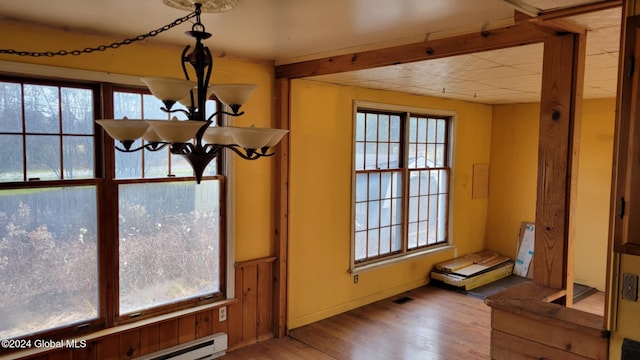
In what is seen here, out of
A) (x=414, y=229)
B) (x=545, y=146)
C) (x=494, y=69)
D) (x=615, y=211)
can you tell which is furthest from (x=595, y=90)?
(x=615, y=211)

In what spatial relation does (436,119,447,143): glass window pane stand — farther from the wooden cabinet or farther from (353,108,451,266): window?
the wooden cabinet

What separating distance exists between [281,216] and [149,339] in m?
1.50

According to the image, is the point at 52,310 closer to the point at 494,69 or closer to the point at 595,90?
the point at 494,69

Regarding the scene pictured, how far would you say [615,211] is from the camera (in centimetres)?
179

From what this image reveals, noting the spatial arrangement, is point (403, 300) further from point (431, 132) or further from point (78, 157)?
point (78, 157)

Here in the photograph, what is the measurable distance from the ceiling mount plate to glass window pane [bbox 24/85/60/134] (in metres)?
1.25

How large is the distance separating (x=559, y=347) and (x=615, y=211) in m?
0.66

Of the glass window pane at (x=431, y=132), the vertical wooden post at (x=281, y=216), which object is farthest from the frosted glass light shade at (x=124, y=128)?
the glass window pane at (x=431, y=132)

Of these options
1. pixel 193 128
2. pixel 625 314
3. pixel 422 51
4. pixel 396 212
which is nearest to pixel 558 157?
pixel 625 314

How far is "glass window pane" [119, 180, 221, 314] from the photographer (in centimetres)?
344

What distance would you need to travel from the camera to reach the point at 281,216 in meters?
4.30

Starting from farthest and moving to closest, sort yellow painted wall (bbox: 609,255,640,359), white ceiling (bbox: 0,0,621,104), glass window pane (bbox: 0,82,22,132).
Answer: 1. glass window pane (bbox: 0,82,22,132)
2. white ceiling (bbox: 0,0,621,104)
3. yellow painted wall (bbox: 609,255,640,359)

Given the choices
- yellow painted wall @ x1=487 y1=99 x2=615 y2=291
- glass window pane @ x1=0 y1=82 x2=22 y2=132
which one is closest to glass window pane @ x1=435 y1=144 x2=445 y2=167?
yellow painted wall @ x1=487 y1=99 x2=615 y2=291

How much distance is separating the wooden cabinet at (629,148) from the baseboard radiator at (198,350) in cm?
311
